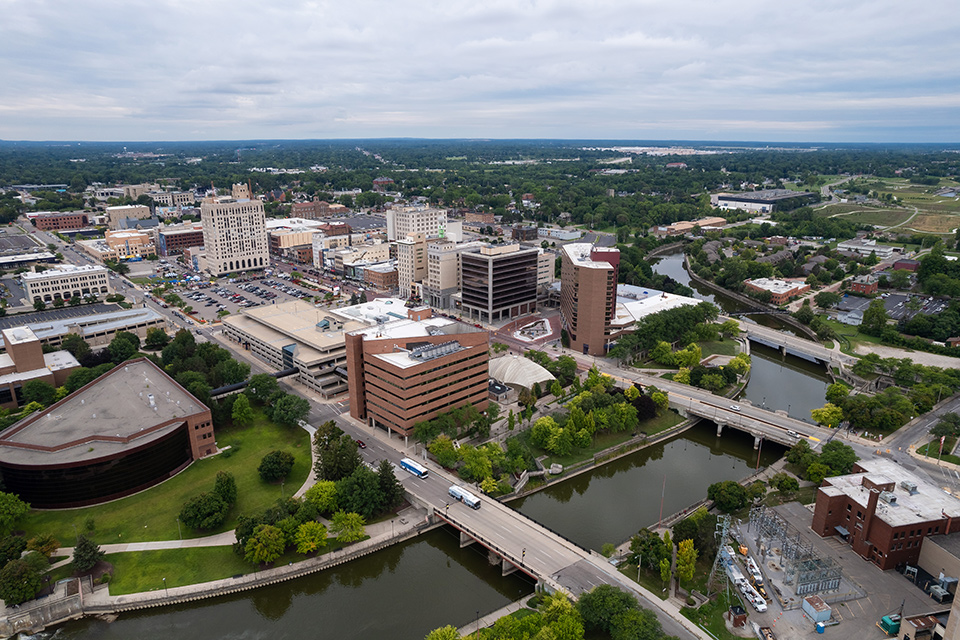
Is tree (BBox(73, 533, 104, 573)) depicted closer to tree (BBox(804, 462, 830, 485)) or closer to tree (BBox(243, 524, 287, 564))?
tree (BBox(243, 524, 287, 564))

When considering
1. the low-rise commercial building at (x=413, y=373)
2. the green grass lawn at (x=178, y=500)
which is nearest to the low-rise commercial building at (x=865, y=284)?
the low-rise commercial building at (x=413, y=373)

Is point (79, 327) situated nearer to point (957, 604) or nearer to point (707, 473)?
point (707, 473)

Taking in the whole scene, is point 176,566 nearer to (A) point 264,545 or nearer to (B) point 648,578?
(A) point 264,545

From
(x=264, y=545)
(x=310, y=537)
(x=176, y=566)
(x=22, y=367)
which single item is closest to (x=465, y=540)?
(x=310, y=537)

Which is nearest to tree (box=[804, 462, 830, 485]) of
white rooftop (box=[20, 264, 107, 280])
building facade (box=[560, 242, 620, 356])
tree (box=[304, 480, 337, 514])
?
building facade (box=[560, 242, 620, 356])

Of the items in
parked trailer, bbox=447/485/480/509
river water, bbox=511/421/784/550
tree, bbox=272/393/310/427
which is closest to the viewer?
parked trailer, bbox=447/485/480/509
